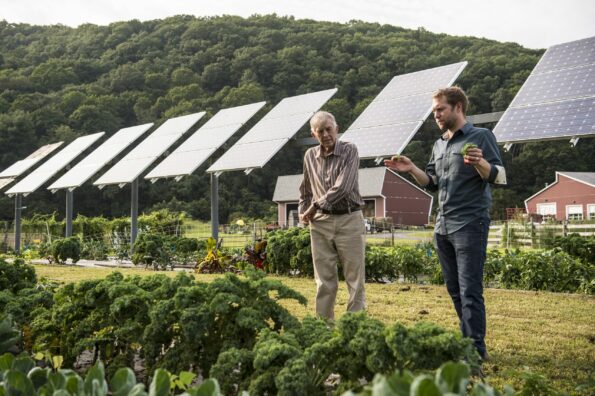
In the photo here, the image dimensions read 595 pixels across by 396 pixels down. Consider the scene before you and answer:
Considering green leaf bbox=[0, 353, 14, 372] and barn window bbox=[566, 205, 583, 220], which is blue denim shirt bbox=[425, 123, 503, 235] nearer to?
green leaf bbox=[0, 353, 14, 372]

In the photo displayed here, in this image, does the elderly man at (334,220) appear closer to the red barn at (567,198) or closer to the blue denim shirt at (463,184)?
the blue denim shirt at (463,184)

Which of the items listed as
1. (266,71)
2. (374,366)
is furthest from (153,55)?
(374,366)

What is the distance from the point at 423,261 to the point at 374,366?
7973mm

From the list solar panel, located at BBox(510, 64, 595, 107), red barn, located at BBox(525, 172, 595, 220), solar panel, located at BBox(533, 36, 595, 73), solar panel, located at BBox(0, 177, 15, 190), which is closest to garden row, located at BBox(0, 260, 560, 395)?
solar panel, located at BBox(510, 64, 595, 107)

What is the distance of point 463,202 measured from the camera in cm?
386

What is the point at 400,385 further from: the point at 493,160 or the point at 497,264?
the point at 497,264

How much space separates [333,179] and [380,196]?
135ft

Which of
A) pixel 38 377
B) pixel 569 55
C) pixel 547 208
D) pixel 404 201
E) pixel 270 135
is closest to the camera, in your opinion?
pixel 38 377

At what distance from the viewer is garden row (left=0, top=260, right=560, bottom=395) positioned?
2299mm

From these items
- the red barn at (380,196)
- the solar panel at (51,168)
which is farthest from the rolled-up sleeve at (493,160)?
the red barn at (380,196)

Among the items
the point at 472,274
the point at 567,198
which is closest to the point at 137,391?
the point at 472,274

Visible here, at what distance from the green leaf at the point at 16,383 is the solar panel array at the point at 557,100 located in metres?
8.98

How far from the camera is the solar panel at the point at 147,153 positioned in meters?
16.3

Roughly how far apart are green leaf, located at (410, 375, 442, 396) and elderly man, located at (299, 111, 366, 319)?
3.38 metres
